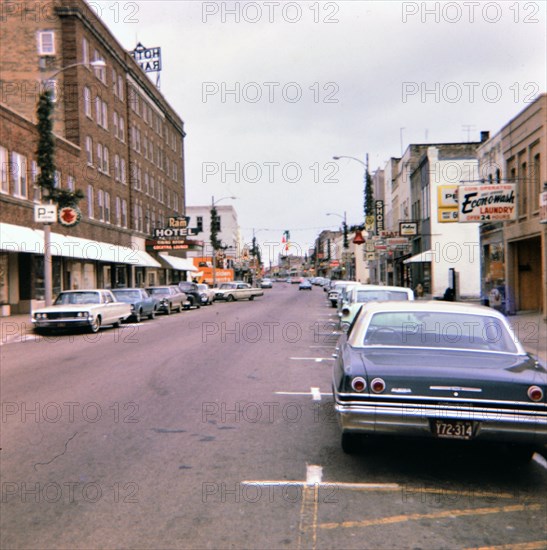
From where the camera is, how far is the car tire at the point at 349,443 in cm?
589

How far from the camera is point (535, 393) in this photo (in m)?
5.18

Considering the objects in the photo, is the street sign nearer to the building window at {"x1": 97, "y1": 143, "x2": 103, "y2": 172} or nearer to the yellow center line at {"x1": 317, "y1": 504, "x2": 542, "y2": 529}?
the building window at {"x1": 97, "y1": 143, "x2": 103, "y2": 172}

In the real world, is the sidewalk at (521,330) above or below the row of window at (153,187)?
below

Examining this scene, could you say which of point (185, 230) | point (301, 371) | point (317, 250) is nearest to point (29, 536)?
point (301, 371)

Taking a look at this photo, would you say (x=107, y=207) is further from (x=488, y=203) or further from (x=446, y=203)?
(x=488, y=203)

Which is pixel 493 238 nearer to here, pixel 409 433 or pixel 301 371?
pixel 301 371

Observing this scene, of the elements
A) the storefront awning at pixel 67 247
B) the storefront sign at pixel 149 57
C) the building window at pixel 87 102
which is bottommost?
the storefront awning at pixel 67 247

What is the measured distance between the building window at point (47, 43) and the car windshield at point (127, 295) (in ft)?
61.9

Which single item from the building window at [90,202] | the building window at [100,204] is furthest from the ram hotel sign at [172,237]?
the building window at [90,202]

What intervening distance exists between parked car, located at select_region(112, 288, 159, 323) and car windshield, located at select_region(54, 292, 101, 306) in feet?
11.4

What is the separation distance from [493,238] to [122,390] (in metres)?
22.0

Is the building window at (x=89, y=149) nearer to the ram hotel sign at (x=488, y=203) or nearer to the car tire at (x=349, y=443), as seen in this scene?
the ram hotel sign at (x=488, y=203)

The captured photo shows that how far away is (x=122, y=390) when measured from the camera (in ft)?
31.8

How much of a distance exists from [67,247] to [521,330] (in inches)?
886
